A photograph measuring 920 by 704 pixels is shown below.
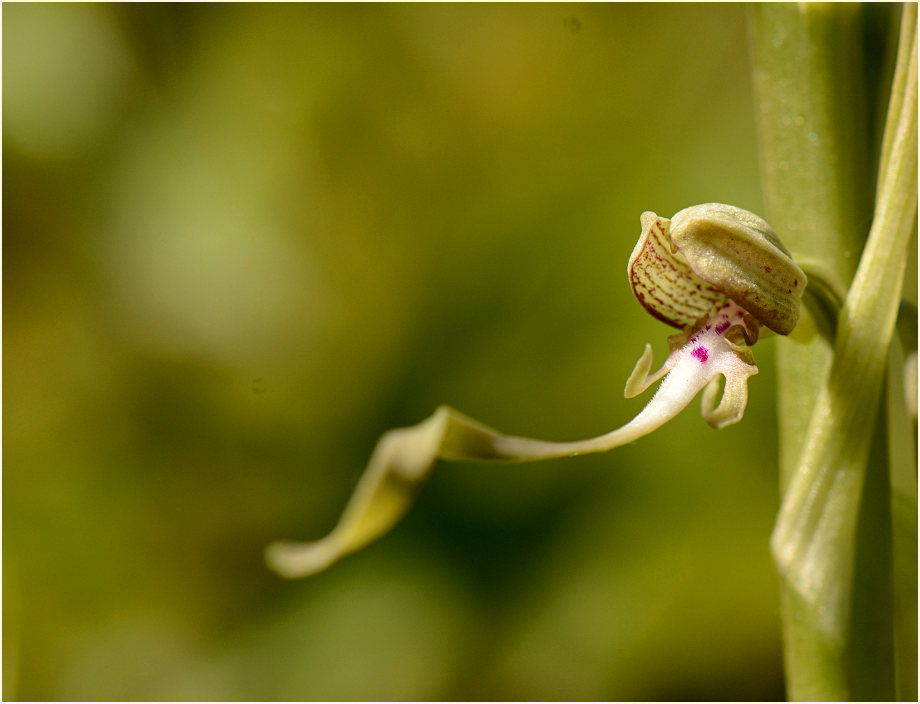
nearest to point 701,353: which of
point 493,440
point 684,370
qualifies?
point 684,370

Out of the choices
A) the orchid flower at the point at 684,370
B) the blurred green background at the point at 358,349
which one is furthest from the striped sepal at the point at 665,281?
the blurred green background at the point at 358,349

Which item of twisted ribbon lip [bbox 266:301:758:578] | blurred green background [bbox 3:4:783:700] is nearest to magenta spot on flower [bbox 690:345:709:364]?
twisted ribbon lip [bbox 266:301:758:578]

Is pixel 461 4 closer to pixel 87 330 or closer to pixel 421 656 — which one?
pixel 87 330

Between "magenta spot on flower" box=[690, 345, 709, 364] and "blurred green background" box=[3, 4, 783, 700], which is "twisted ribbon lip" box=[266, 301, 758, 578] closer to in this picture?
"magenta spot on flower" box=[690, 345, 709, 364]

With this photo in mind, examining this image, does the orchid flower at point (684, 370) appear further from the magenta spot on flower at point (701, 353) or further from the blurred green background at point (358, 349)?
the blurred green background at point (358, 349)

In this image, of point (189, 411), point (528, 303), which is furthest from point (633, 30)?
point (189, 411)

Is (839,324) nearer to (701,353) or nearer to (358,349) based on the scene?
(701,353)
